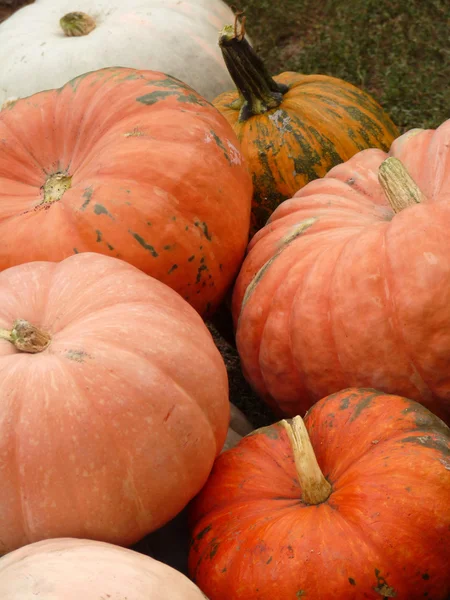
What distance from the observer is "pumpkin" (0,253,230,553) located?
1.74 meters

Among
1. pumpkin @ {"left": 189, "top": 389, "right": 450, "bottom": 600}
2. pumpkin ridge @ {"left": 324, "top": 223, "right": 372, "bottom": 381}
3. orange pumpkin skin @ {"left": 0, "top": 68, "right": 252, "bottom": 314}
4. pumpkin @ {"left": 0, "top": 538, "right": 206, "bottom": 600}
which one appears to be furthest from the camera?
orange pumpkin skin @ {"left": 0, "top": 68, "right": 252, "bottom": 314}

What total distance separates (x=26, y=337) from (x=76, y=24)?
6.68 feet

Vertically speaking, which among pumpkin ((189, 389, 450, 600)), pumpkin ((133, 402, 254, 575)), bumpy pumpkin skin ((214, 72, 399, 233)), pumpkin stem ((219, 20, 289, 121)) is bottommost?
pumpkin ((133, 402, 254, 575))

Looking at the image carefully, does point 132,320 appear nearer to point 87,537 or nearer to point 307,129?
point 87,537

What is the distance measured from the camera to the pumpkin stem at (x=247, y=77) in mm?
2945

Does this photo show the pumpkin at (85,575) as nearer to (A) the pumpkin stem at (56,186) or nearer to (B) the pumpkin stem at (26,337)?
(B) the pumpkin stem at (26,337)

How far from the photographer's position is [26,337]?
71.6 inches

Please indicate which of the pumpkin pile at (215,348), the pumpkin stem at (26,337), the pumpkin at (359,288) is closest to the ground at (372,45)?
the pumpkin pile at (215,348)

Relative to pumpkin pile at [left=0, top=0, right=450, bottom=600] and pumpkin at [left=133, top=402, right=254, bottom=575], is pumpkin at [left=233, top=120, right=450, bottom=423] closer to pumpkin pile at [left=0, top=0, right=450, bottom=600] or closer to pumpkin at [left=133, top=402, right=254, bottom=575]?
pumpkin pile at [left=0, top=0, right=450, bottom=600]

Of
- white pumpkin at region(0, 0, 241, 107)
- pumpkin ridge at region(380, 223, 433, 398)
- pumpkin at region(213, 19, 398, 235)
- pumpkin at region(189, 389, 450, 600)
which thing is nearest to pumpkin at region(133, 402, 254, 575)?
pumpkin at region(189, 389, 450, 600)

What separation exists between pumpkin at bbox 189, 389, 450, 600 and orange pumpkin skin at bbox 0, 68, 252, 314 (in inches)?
27.5

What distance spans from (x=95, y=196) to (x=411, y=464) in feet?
3.80

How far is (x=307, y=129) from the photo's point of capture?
9.97 ft

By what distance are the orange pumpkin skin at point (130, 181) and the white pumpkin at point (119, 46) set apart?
62cm
